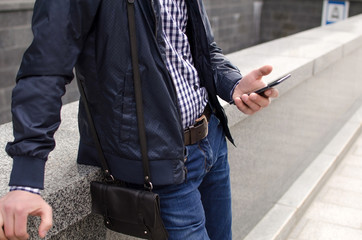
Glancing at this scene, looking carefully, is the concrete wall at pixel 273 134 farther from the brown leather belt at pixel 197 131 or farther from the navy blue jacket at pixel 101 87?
the brown leather belt at pixel 197 131

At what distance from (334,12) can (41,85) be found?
37.7ft

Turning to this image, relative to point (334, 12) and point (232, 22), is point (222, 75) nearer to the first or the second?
point (334, 12)

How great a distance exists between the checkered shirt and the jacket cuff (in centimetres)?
47

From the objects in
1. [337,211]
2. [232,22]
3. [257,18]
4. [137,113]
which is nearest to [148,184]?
[137,113]

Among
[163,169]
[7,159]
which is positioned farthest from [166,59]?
[7,159]

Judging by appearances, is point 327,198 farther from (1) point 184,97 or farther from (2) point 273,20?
(2) point 273,20

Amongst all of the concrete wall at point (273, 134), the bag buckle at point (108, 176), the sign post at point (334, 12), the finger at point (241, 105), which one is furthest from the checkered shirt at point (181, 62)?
the sign post at point (334, 12)

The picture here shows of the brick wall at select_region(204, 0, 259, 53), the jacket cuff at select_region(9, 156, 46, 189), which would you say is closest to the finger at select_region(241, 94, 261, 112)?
the jacket cuff at select_region(9, 156, 46, 189)

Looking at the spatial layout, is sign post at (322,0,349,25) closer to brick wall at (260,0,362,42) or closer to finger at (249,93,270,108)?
brick wall at (260,0,362,42)

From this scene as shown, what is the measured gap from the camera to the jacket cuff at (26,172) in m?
1.34

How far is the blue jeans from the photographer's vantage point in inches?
65.4

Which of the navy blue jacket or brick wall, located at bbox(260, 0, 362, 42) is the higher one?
the navy blue jacket

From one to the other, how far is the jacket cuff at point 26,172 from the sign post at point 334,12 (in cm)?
1105

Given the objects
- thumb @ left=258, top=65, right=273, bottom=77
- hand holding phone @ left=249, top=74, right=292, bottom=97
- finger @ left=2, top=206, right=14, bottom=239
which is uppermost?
thumb @ left=258, top=65, right=273, bottom=77
